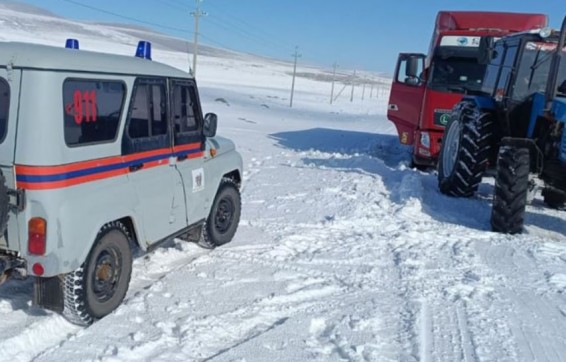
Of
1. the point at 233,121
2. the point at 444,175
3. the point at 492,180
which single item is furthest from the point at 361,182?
the point at 233,121

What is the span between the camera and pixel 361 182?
9.62 meters

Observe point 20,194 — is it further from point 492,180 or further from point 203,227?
point 492,180

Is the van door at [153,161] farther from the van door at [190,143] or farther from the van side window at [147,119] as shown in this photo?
the van door at [190,143]

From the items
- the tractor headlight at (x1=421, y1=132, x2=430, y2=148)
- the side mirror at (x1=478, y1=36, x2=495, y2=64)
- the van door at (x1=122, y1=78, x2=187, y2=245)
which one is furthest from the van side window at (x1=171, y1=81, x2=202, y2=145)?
the tractor headlight at (x1=421, y1=132, x2=430, y2=148)

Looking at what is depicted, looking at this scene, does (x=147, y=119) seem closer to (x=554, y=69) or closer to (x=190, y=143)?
(x=190, y=143)

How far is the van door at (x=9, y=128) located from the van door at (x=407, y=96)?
29.9 ft

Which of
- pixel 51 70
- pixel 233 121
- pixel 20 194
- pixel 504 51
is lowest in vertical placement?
pixel 233 121

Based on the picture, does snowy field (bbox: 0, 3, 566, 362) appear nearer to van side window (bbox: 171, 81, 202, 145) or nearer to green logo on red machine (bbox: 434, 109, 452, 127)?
van side window (bbox: 171, 81, 202, 145)

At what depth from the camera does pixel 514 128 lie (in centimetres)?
793

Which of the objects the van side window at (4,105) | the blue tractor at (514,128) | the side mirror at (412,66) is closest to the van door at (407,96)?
the side mirror at (412,66)

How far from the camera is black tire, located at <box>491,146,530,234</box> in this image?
22.1 feet

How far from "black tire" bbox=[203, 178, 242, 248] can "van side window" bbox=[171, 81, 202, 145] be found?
888 millimetres

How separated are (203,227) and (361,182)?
439cm

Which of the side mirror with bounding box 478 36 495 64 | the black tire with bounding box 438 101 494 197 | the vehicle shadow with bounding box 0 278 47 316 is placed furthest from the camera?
the side mirror with bounding box 478 36 495 64
